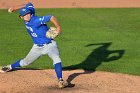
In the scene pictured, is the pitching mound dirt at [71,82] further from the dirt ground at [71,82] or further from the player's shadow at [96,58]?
the player's shadow at [96,58]

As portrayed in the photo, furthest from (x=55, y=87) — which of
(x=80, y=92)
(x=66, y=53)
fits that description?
(x=66, y=53)

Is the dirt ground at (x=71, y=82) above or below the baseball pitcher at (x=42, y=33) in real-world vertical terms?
below

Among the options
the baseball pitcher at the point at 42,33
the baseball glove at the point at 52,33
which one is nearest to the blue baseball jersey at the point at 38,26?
the baseball pitcher at the point at 42,33

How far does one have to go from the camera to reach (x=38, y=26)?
382 inches

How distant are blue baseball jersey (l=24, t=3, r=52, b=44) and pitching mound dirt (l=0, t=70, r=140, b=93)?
3.40ft

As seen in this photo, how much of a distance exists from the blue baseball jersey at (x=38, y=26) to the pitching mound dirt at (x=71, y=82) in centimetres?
104

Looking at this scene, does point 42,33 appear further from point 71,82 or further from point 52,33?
point 71,82

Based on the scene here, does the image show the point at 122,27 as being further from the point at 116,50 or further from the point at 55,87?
the point at 55,87

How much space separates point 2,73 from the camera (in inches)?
431

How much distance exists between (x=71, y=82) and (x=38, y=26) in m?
1.70

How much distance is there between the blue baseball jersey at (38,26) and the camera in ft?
31.5

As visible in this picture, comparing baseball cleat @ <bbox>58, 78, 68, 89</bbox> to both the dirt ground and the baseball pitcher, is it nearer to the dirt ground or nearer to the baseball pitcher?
the baseball pitcher

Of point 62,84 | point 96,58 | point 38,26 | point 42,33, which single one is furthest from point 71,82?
point 96,58

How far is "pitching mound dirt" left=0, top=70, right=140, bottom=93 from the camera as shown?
9.78m
